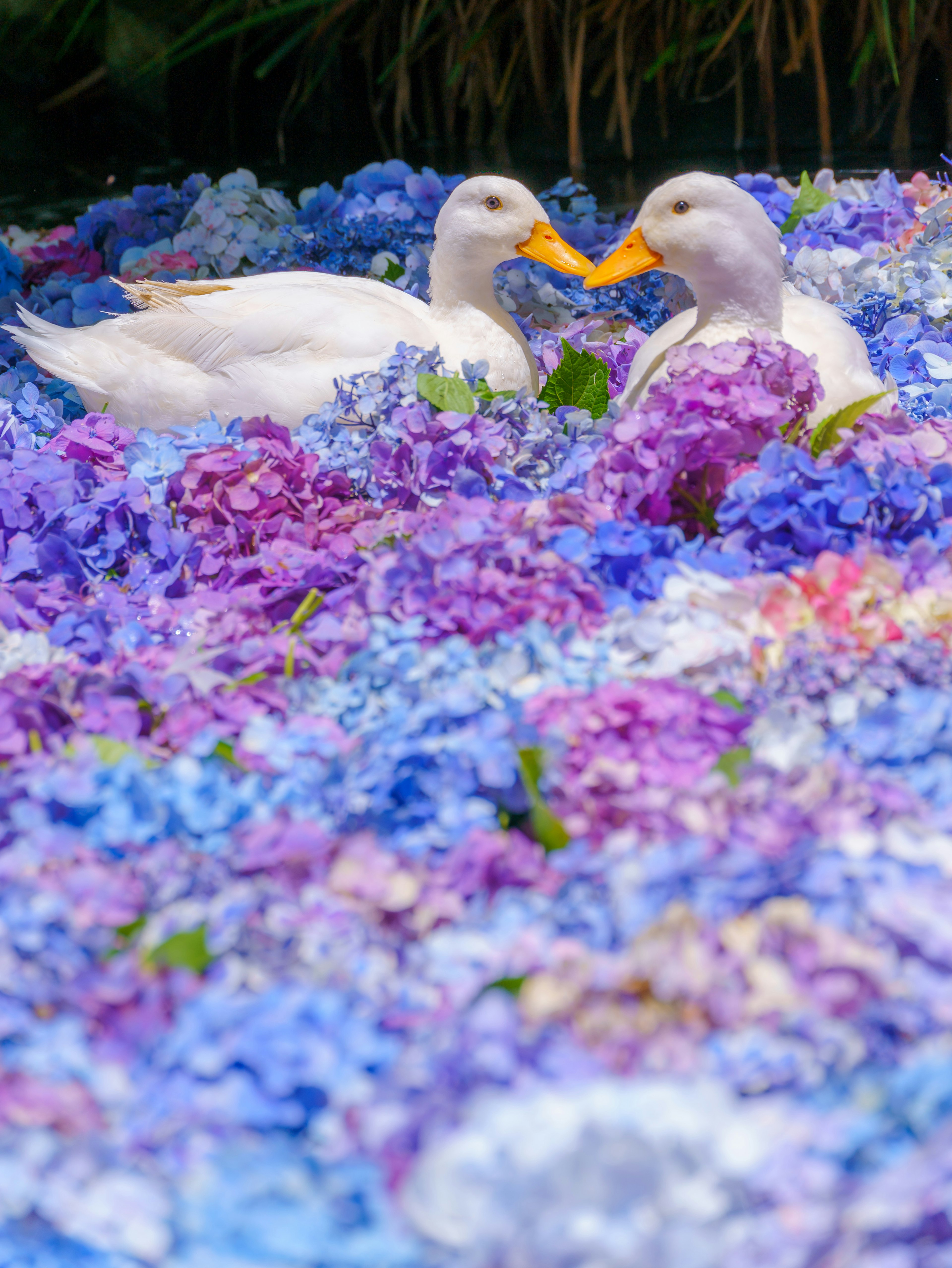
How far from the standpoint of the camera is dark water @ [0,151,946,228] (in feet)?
14.8

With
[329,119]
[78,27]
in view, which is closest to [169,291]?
[78,27]

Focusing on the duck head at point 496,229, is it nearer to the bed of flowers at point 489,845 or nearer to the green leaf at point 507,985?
the bed of flowers at point 489,845

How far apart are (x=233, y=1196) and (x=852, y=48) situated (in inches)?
216

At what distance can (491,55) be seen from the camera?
523 cm

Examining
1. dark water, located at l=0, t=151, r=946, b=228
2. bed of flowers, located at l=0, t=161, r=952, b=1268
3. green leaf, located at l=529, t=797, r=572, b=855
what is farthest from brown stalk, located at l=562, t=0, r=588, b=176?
green leaf, located at l=529, t=797, r=572, b=855

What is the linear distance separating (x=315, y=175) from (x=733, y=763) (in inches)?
181

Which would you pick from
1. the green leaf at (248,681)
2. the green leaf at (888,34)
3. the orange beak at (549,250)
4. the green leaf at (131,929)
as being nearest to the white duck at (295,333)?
the orange beak at (549,250)

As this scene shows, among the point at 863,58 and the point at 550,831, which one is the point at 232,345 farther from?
the point at 863,58

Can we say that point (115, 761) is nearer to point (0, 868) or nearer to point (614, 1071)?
point (0, 868)

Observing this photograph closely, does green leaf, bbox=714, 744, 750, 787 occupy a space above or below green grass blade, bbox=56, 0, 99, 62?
below

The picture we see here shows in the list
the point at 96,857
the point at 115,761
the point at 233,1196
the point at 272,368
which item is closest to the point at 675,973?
the point at 233,1196

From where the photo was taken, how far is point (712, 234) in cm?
191

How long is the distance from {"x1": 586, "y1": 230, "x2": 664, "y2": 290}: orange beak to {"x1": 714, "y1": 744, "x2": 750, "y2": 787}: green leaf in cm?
112

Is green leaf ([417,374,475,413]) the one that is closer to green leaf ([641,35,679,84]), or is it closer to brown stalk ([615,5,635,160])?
green leaf ([641,35,679,84])
